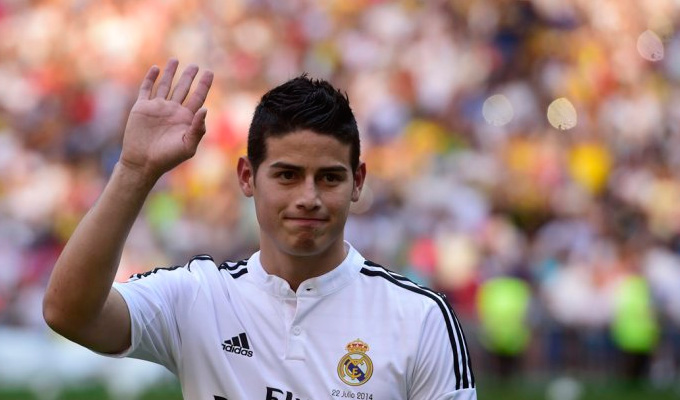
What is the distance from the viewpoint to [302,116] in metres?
3.93

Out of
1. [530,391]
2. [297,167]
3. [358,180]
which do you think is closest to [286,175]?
[297,167]

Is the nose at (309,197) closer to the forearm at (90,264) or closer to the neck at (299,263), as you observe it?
the neck at (299,263)

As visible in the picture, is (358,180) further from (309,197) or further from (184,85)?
(184,85)

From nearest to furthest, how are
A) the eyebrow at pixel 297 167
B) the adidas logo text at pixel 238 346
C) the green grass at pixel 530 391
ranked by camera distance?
1. the eyebrow at pixel 297 167
2. the adidas logo text at pixel 238 346
3. the green grass at pixel 530 391

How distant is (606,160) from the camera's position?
49.6ft

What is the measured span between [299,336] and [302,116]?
2.33 ft

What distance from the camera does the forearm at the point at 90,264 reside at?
139 inches

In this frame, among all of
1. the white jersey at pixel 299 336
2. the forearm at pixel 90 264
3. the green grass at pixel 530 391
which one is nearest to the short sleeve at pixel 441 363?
the white jersey at pixel 299 336

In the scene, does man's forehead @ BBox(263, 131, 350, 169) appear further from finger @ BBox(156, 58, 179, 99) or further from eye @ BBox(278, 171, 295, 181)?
finger @ BBox(156, 58, 179, 99)

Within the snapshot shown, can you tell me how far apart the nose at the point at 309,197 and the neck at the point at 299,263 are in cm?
29

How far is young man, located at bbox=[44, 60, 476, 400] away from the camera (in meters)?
3.75

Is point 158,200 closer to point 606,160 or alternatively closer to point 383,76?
point 383,76

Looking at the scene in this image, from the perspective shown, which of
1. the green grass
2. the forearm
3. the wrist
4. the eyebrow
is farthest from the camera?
the green grass

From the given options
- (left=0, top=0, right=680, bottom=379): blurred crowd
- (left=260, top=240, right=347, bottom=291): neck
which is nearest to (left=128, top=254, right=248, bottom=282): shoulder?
(left=260, top=240, right=347, bottom=291): neck
